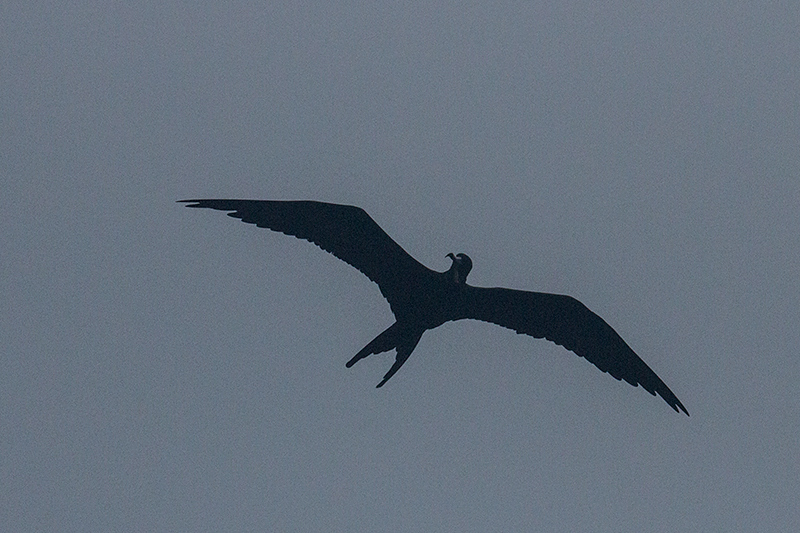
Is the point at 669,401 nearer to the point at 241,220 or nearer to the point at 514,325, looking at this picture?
the point at 514,325

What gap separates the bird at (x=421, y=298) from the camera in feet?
44.4

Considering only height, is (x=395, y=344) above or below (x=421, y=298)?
below

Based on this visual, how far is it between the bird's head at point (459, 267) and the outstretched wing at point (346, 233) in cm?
29

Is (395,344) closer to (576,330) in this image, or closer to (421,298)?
(421,298)

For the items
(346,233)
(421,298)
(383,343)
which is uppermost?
(346,233)

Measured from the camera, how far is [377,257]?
1391cm

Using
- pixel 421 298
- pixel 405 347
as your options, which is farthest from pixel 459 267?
pixel 405 347

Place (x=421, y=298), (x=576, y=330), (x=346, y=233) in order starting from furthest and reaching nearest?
(x=576, y=330), (x=421, y=298), (x=346, y=233)

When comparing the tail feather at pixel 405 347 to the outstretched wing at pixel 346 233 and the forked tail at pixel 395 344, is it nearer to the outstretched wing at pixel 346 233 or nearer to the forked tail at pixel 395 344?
the forked tail at pixel 395 344

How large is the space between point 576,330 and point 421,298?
7.04 ft

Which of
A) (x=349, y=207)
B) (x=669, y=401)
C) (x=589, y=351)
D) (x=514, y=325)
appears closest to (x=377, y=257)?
(x=349, y=207)

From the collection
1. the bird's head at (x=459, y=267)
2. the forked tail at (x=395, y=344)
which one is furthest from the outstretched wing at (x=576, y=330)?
the forked tail at (x=395, y=344)

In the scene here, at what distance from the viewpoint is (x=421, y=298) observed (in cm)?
1397

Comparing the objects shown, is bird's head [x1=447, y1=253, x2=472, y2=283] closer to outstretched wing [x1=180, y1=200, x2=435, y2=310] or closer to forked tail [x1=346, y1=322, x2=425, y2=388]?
outstretched wing [x1=180, y1=200, x2=435, y2=310]
